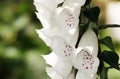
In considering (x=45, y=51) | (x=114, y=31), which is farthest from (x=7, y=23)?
(x=114, y=31)

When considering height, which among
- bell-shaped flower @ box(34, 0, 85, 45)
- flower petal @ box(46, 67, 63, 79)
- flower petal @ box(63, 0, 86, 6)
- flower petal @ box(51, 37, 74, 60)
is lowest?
flower petal @ box(46, 67, 63, 79)

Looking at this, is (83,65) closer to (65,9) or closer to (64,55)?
(64,55)

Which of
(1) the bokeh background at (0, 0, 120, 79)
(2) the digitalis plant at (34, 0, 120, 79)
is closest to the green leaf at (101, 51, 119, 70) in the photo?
(2) the digitalis plant at (34, 0, 120, 79)

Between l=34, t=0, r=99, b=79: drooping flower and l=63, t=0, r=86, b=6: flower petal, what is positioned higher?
l=63, t=0, r=86, b=6: flower petal

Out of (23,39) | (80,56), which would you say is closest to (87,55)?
(80,56)

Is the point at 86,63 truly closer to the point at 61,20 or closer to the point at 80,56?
the point at 80,56

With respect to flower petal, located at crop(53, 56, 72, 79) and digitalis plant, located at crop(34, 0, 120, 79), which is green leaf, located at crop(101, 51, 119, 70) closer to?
digitalis plant, located at crop(34, 0, 120, 79)

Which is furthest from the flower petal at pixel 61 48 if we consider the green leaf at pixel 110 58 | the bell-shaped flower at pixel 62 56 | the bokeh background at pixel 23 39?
the bokeh background at pixel 23 39
